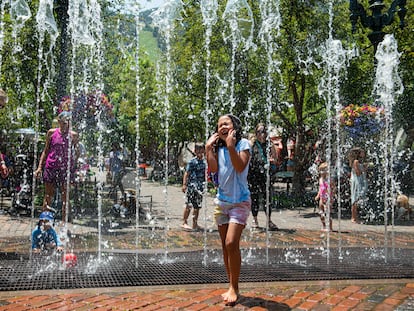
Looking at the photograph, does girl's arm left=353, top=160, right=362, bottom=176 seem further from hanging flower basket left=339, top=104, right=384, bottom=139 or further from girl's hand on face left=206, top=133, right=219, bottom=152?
girl's hand on face left=206, top=133, right=219, bottom=152

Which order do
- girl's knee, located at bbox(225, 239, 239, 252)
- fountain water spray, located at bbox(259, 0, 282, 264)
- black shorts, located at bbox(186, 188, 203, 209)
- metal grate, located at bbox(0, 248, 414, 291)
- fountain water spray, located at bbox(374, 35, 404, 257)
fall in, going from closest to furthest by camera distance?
girl's knee, located at bbox(225, 239, 239, 252) < metal grate, located at bbox(0, 248, 414, 291) < black shorts, located at bbox(186, 188, 203, 209) < fountain water spray, located at bbox(374, 35, 404, 257) < fountain water spray, located at bbox(259, 0, 282, 264)

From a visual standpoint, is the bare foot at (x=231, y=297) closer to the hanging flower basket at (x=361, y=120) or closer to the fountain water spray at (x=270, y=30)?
the hanging flower basket at (x=361, y=120)

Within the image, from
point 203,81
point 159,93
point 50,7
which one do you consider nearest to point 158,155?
point 159,93

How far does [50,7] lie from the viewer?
34.2 ft

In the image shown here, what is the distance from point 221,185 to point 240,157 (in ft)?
1.05

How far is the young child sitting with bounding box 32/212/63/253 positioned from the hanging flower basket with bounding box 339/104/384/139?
7.47 metres

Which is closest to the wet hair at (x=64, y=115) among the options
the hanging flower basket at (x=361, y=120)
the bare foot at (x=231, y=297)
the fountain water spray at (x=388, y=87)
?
the bare foot at (x=231, y=297)

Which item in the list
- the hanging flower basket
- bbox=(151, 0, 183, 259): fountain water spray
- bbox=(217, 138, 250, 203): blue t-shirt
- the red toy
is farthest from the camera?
the hanging flower basket

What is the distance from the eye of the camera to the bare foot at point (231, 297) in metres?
3.77

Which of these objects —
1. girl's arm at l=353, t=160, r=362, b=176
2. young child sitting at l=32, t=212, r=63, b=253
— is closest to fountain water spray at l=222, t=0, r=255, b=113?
girl's arm at l=353, t=160, r=362, b=176

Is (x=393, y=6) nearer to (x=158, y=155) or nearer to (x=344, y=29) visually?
(x=344, y=29)

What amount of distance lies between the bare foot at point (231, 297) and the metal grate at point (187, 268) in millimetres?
707

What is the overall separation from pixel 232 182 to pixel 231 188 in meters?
0.05

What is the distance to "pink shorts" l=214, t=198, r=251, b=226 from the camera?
13.0ft
